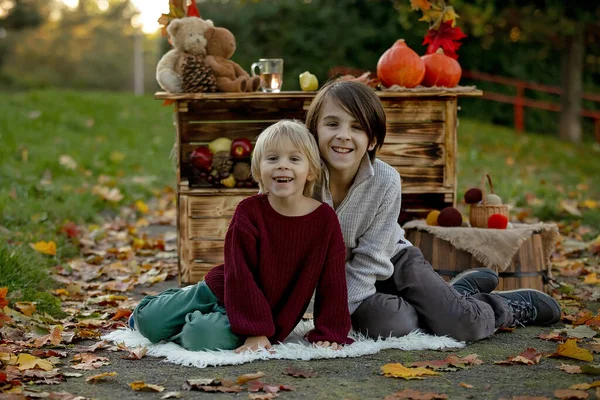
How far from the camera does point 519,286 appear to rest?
402 cm

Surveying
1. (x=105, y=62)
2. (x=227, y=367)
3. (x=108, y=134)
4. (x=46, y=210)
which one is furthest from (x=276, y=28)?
(x=105, y=62)

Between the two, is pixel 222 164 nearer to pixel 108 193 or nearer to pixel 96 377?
pixel 96 377

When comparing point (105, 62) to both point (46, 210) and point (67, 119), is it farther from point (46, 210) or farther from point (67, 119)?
point (46, 210)

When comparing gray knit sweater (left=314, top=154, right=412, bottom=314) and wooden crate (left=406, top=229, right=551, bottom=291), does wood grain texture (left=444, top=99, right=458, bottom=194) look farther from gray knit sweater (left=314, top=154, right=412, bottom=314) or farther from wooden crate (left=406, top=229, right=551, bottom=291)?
gray knit sweater (left=314, top=154, right=412, bottom=314)

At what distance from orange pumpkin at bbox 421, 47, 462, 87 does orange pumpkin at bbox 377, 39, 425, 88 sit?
8cm

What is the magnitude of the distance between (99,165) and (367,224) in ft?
18.8

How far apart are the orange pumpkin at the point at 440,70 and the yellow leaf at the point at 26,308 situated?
97.9 inches

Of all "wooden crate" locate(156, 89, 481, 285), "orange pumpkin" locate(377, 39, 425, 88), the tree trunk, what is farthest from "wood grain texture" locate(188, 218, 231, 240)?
the tree trunk

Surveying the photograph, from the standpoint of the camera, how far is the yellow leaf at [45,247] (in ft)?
15.8

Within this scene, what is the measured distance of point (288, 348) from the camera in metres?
3.09

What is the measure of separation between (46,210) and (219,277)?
311cm

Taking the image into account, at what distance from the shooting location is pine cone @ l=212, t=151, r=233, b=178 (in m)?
4.54

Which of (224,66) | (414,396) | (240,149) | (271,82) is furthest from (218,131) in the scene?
(414,396)

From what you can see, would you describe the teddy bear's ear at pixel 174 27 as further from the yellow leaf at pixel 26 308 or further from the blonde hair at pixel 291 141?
the yellow leaf at pixel 26 308
